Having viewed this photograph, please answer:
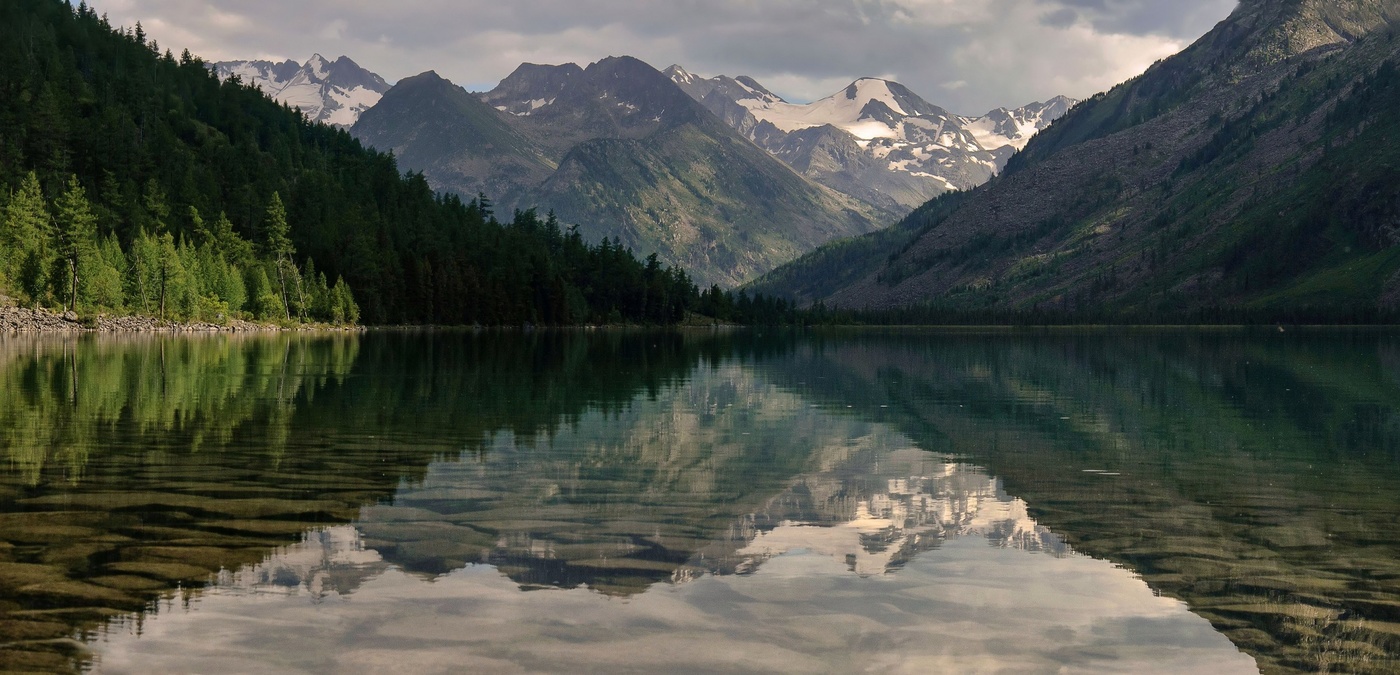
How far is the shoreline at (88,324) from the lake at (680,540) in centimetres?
11457

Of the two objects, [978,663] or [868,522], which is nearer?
[978,663]

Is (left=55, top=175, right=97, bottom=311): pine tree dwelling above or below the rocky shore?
above

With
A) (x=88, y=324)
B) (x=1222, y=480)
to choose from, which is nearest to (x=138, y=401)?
(x=1222, y=480)

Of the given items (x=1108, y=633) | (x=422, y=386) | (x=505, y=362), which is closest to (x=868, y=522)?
(x=1108, y=633)

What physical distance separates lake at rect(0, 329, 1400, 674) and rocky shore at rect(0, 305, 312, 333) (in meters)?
115

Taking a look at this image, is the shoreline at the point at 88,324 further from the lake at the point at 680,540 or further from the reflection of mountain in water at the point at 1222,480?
the reflection of mountain in water at the point at 1222,480

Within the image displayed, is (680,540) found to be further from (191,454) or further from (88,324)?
(88,324)

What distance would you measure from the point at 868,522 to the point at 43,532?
17.5 meters

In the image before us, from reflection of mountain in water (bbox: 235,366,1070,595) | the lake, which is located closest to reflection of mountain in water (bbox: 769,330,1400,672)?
the lake

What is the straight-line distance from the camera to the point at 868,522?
26.7 meters

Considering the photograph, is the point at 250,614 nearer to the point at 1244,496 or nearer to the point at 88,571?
the point at 88,571

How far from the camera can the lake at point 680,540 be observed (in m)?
16.6

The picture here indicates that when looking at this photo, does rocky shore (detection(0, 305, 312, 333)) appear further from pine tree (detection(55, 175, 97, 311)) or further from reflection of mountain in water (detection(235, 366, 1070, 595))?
reflection of mountain in water (detection(235, 366, 1070, 595))

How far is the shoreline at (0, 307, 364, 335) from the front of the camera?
150375mm
